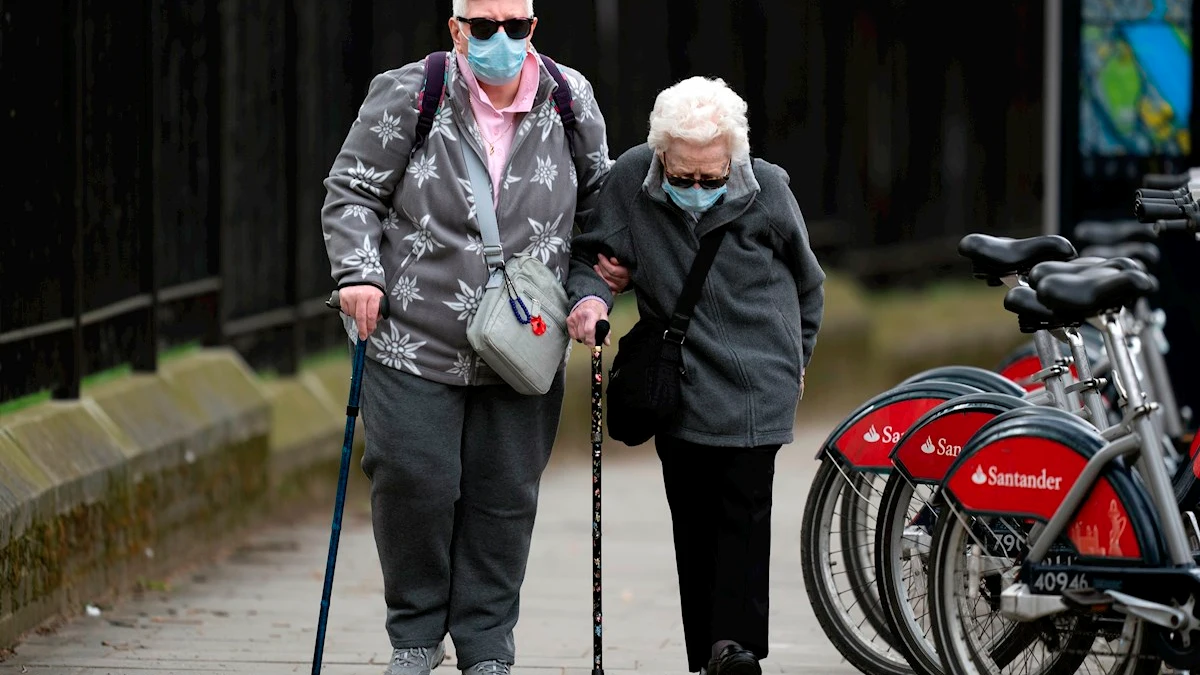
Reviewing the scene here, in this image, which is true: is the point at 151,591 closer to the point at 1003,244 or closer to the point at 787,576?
the point at 787,576

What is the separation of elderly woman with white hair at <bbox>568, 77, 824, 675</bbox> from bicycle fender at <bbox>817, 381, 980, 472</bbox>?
1.65ft

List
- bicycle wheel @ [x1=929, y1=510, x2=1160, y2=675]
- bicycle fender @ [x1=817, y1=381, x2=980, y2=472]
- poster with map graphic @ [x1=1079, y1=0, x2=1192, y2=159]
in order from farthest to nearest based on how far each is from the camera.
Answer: poster with map graphic @ [x1=1079, y1=0, x2=1192, y2=159]
bicycle fender @ [x1=817, y1=381, x2=980, y2=472]
bicycle wheel @ [x1=929, y1=510, x2=1160, y2=675]

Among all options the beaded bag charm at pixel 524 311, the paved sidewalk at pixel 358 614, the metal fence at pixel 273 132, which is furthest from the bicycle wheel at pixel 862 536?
the metal fence at pixel 273 132

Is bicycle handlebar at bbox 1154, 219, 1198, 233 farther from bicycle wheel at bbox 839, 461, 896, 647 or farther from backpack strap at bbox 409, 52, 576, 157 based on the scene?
backpack strap at bbox 409, 52, 576, 157

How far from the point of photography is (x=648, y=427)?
5336 millimetres

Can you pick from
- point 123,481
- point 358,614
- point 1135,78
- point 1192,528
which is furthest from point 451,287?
point 1135,78

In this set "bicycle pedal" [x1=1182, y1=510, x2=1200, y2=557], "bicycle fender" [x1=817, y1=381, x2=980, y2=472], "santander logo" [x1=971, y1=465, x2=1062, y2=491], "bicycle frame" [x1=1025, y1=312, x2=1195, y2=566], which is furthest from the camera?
"bicycle fender" [x1=817, y1=381, x2=980, y2=472]

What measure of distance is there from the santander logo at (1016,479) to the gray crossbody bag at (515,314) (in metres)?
1.04

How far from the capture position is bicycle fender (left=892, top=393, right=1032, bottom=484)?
212 inches

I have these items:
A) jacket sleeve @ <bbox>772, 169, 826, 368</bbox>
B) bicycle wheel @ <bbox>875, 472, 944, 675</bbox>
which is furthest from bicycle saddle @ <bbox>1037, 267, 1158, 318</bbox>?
bicycle wheel @ <bbox>875, 472, 944, 675</bbox>

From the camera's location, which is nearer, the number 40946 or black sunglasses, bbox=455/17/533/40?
the number 40946

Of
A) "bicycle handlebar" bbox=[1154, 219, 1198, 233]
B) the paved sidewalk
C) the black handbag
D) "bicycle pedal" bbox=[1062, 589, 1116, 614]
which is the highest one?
"bicycle handlebar" bbox=[1154, 219, 1198, 233]

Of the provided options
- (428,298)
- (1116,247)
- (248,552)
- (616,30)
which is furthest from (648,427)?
(616,30)

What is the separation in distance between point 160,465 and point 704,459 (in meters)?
2.81
